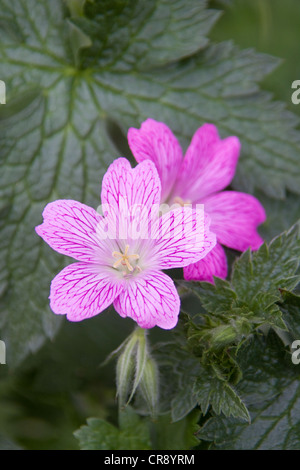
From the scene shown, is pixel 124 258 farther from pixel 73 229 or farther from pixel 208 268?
pixel 208 268

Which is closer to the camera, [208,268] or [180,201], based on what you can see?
[208,268]

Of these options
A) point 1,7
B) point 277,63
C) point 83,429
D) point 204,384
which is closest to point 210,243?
point 204,384

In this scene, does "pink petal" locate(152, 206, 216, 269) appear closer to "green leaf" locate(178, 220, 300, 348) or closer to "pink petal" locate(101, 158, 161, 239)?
"pink petal" locate(101, 158, 161, 239)

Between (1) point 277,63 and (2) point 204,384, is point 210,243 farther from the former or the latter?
(1) point 277,63

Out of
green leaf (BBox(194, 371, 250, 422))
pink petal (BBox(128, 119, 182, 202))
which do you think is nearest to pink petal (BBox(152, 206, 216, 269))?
pink petal (BBox(128, 119, 182, 202))

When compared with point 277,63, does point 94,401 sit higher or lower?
lower

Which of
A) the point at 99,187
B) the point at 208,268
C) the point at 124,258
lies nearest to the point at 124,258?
the point at 124,258
